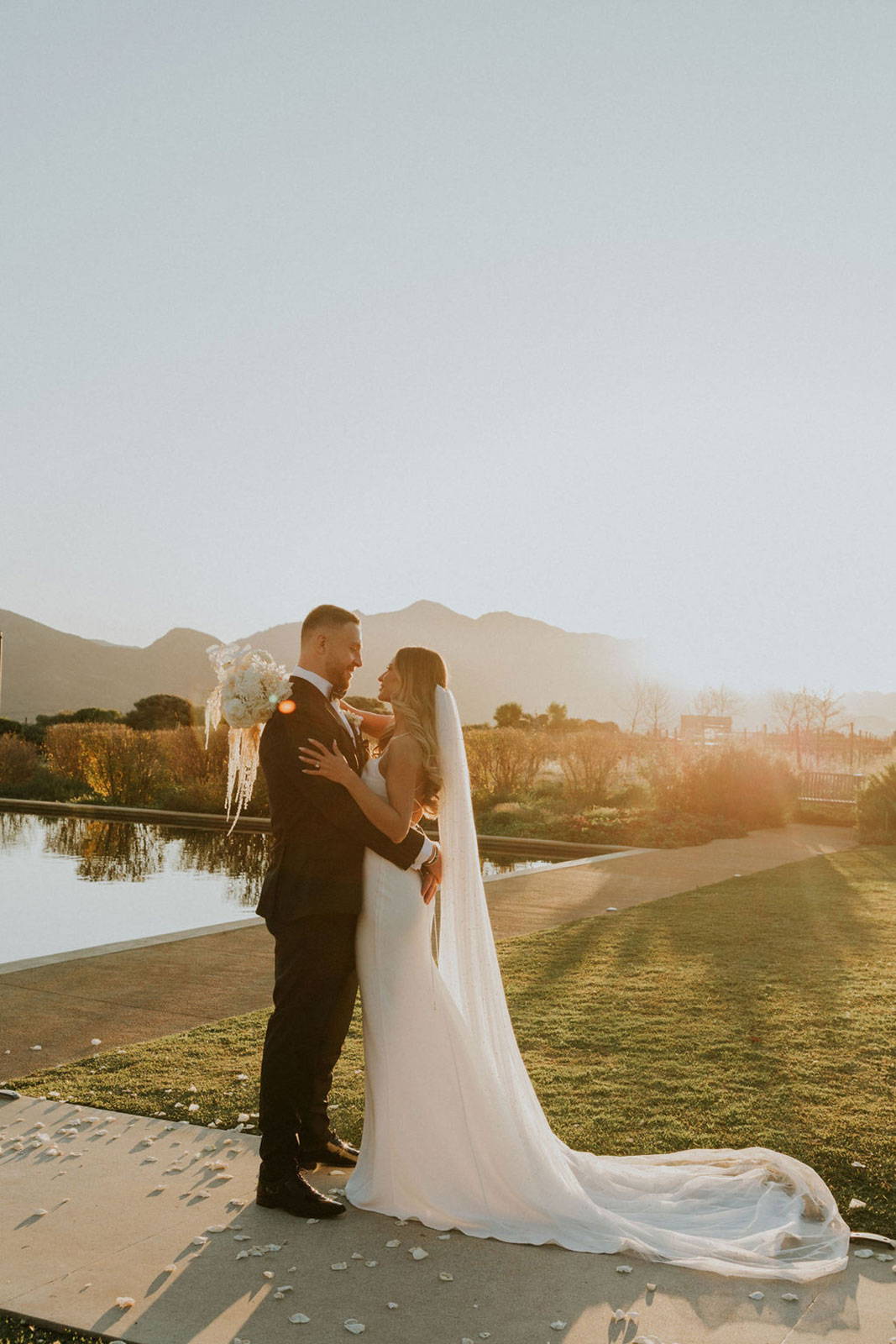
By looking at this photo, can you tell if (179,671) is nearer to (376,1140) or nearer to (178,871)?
(178,871)

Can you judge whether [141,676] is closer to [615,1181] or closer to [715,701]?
[715,701]

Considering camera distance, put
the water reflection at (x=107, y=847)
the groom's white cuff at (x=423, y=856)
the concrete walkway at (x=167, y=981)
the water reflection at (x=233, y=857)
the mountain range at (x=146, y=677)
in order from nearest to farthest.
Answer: the groom's white cuff at (x=423, y=856) → the concrete walkway at (x=167, y=981) → the water reflection at (x=233, y=857) → the water reflection at (x=107, y=847) → the mountain range at (x=146, y=677)

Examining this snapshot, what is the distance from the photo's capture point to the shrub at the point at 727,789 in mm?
19375

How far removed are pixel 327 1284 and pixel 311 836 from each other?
140cm

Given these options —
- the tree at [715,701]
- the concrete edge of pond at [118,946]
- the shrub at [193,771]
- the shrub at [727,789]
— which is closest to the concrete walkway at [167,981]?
the concrete edge of pond at [118,946]

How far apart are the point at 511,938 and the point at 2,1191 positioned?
545 centimetres

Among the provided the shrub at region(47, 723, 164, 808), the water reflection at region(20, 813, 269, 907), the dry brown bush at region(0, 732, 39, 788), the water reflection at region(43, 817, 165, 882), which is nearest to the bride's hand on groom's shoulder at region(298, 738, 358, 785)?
the water reflection at region(20, 813, 269, 907)

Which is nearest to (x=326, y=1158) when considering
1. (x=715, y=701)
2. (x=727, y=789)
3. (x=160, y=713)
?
(x=727, y=789)

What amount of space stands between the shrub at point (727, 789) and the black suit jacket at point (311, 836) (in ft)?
50.8

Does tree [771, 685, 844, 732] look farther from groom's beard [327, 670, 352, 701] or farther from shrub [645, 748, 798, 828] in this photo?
groom's beard [327, 670, 352, 701]

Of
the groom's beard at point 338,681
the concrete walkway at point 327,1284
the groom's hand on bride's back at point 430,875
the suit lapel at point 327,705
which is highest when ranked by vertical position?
the groom's beard at point 338,681

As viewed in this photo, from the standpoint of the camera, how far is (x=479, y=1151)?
12.4 ft

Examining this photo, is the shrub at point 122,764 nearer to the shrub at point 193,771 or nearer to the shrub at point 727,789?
the shrub at point 193,771

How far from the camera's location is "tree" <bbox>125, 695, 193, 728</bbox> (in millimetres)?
35688
